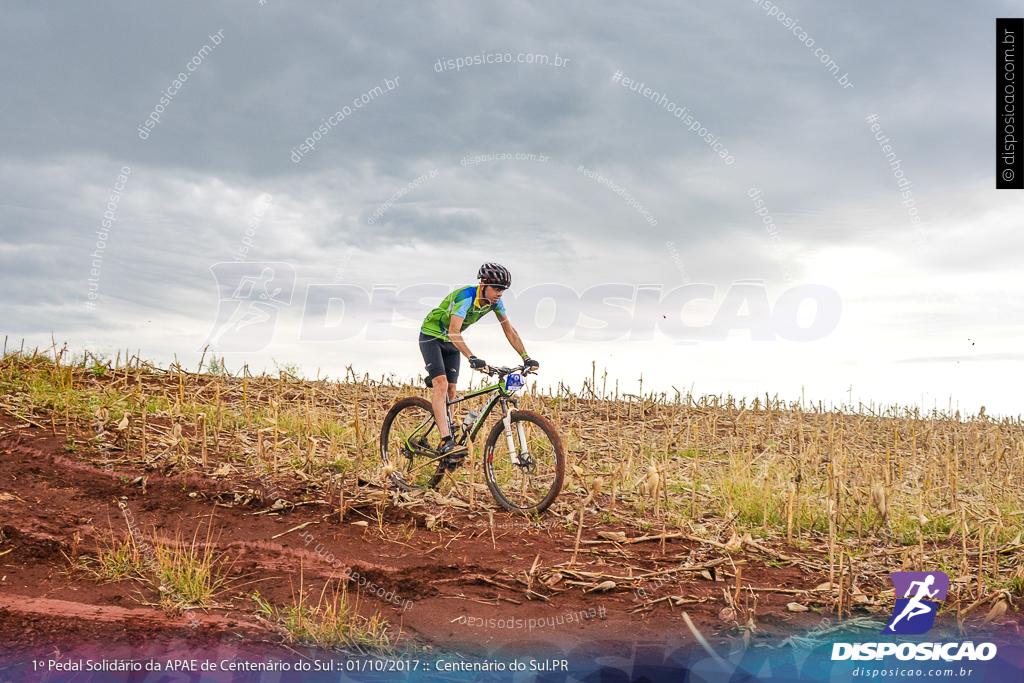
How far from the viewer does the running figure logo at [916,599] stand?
5.61m

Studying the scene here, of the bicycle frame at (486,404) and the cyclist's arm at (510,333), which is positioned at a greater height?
the cyclist's arm at (510,333)

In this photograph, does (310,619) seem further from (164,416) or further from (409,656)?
(164,416)

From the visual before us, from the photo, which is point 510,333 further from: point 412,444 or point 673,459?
point 673,459

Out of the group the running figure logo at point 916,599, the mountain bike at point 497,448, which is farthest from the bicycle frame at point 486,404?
the running figure logo at point 916,599

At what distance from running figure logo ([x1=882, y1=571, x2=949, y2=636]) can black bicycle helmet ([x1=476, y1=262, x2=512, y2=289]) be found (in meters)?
4.78

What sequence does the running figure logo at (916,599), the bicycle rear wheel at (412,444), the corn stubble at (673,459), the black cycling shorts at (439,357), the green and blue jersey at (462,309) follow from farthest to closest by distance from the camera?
1. the bicycle rear wheel at (412,444)
2. the black cycling shorts at (439,357)
3. the green and blue jersey at (462,309)
4. the corn stubble at (673,459)
5. the running figure logo at (916,599)

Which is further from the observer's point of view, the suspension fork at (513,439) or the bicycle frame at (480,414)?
the bicycle frame at (480,414)

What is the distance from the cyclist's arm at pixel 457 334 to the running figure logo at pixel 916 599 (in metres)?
4.67

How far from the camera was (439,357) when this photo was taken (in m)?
8.66

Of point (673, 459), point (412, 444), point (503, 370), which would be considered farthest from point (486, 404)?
point (673, 459)

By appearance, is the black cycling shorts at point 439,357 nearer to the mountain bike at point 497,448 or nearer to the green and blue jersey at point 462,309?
the green and blue jersey at point 462,309

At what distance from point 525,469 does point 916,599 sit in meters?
3.86

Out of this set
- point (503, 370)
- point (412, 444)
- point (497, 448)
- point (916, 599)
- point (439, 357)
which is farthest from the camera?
point (497, 448)

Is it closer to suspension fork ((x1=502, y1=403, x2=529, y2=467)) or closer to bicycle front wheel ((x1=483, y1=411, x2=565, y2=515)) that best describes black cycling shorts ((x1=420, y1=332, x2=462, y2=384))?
bicycle front wheel ((x1=483, y1=411, x2=565, y2=515))
